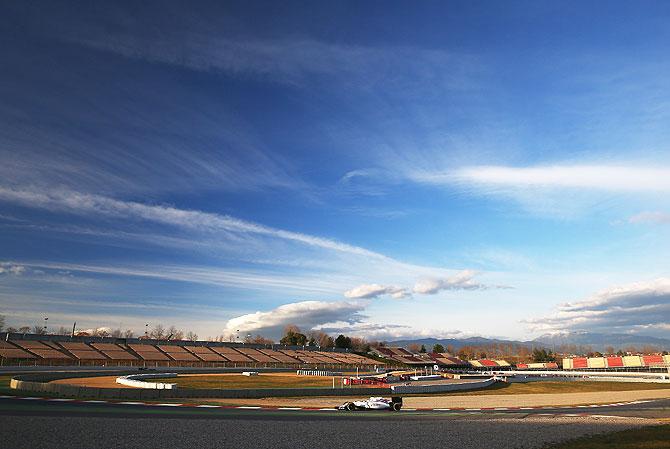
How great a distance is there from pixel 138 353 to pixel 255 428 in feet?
310

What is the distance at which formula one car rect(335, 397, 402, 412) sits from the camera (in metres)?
34.2

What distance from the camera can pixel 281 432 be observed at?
850 inches

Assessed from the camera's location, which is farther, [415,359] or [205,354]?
[415,359]

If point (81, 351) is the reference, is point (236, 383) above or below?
below

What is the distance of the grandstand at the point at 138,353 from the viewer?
86375 mm

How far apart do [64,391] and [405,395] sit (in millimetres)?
29265

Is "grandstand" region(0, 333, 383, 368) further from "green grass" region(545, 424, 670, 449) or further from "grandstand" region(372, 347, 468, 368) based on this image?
"green grass" region(545, 424, 670, 449)

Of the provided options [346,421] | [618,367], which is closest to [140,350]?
[346,421]

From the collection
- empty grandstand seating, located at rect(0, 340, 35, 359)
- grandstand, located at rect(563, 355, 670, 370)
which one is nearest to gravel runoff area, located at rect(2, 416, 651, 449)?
empty grandstand seating, located at rect(0, 340, 35, 359)

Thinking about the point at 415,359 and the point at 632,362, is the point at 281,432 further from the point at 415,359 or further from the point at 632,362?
the point at 415,359

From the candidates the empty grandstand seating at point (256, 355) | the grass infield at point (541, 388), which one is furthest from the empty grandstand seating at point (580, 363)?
the empty grandstand seating at point (256, 355)

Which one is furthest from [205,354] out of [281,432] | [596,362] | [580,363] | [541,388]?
[580,363]

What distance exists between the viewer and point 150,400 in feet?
116

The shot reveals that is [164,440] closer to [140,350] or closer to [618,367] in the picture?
[140,350]
